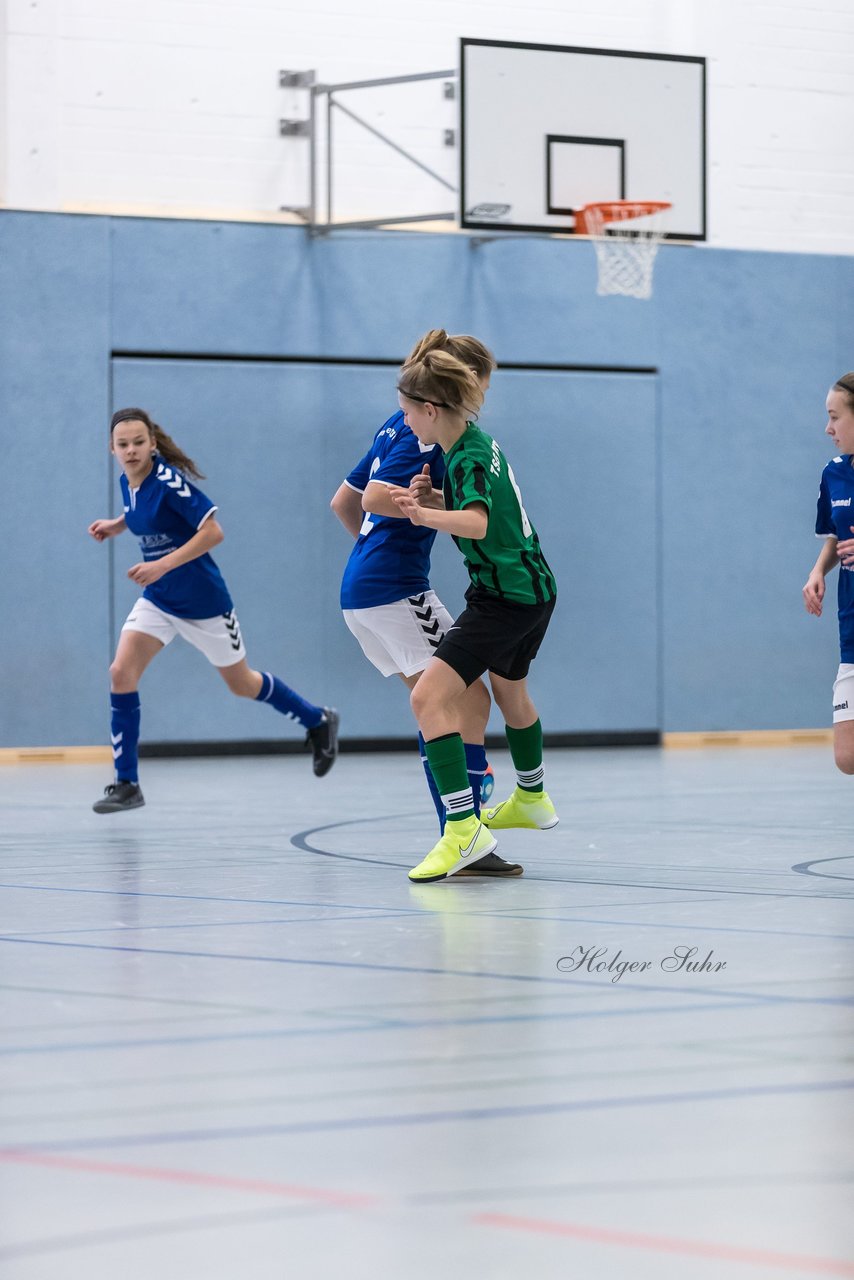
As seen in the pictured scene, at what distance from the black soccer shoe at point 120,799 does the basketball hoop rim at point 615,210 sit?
585 centimetres

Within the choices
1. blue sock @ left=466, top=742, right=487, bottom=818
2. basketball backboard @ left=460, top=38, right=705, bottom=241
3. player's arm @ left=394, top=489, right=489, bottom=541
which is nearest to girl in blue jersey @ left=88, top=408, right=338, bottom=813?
blue sock @ left=466, top=742, right=487, bottom=818

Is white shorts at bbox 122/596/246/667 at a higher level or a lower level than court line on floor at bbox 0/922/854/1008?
higher

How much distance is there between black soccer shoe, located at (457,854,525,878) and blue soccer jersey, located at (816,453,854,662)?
1354mm

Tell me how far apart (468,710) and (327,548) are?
666 centimetres

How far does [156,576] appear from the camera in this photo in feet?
24.4

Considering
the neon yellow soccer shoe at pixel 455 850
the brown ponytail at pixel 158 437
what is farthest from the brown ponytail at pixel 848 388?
the brown ponytail at pixel 158 437

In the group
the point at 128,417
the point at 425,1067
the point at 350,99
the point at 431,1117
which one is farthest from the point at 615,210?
the point at 431,1117

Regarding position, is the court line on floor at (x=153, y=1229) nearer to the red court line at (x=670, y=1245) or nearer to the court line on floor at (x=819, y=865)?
the red court line at (x=670, y=1245)

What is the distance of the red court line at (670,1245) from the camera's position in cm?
194

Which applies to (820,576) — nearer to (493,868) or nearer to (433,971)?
(493,868)

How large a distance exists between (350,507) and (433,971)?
262 cm

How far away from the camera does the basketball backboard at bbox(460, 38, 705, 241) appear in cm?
1140

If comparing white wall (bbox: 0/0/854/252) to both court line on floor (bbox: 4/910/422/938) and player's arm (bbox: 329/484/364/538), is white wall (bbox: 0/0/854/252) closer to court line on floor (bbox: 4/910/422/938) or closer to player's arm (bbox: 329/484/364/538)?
player's arm (bbox: 329/484/364/538)

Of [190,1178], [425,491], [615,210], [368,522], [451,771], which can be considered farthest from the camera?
[615,210]
